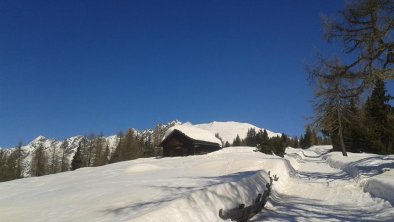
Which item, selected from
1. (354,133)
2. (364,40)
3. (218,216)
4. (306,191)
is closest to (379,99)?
(354,133)

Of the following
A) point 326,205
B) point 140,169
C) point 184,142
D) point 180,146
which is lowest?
point 326,205

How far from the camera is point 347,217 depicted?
32.2 feet

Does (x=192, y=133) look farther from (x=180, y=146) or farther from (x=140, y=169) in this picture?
(x=140, y=169)

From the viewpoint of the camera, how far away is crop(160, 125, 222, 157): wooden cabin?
52094 millimetres

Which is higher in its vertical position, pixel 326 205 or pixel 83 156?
pixel 83 156

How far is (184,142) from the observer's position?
52719 millimetres

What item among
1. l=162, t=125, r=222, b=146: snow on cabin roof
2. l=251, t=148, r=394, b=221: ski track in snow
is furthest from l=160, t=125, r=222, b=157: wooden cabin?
l=251, t=148, r=394, b=221: ski track in snow

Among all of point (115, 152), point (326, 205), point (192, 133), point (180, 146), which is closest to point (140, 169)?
point (326, 205)

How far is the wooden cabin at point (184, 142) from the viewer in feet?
171

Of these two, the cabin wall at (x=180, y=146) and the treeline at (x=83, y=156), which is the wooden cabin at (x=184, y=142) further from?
the treeline at (x=83, y=156)

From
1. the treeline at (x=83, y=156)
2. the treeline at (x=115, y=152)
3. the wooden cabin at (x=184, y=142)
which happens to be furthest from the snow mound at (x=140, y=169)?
the treeline at (x=115, y=152)

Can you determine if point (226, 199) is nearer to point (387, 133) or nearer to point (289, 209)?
point (289, 209)

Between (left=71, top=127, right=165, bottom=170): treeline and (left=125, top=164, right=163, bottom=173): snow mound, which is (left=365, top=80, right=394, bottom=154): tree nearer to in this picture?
(left=125, top=164, right=163, bottom=173): snow mound

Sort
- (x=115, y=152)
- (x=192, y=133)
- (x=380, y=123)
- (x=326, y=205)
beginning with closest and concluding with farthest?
(x=326, y=205), (x=380, y=123), (x=192, y=133), (x=115, y=152)
